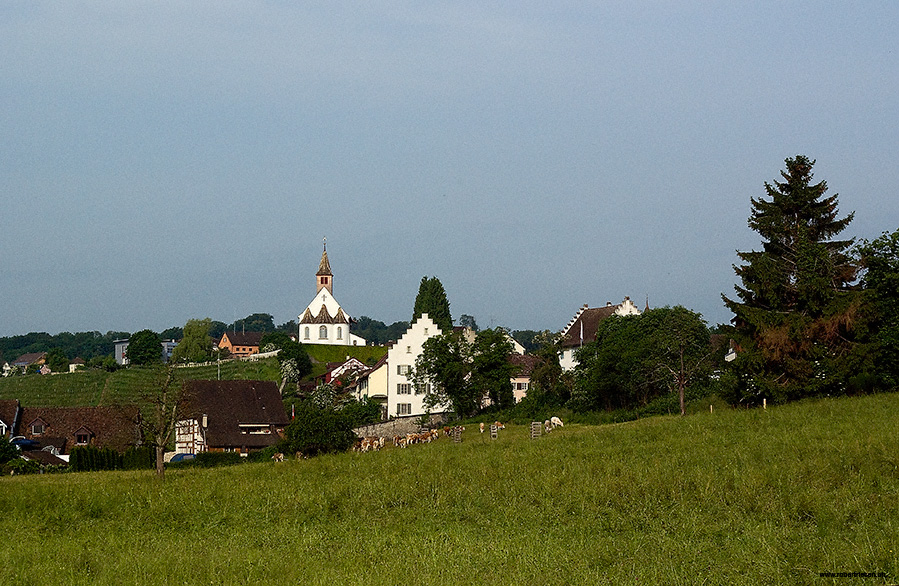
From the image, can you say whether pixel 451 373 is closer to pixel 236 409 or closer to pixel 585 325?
pixel 236 409

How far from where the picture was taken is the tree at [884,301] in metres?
43.8

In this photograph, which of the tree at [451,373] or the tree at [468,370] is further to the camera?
the tree at [451,373]

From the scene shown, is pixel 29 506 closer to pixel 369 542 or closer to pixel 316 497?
pixel 316 497

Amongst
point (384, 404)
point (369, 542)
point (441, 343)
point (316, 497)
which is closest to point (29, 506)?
point (316, 497)

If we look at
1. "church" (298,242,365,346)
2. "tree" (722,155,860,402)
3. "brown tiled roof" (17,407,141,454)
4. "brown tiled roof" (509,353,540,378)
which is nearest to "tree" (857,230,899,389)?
"tree" (722,155,860,402)

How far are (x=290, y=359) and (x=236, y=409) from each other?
4847cm

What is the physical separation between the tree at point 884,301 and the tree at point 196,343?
124 meters

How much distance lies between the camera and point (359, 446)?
50.6 metres

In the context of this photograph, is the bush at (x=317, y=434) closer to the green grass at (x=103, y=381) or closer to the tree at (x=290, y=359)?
the tree at (x=290, y=359)

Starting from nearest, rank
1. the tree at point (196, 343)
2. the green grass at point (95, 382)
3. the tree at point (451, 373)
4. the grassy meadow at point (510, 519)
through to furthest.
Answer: the grassy meadow at point (510, 519) < the tree at point (451, 373) < the green grass at point (95, 382) < the tree at point (196, 343)

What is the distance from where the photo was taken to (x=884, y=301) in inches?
1774

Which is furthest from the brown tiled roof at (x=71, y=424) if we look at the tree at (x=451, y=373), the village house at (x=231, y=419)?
the tree at (x=451, y=373)

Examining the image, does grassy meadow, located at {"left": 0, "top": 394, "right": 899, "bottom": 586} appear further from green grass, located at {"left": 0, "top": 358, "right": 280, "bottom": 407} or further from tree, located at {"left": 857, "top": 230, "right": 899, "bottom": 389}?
green grass, located at {"left": 0, "top": 358, "right": 280, "bottom": 407}

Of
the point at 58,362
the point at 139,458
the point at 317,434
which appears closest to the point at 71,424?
the point at 139,458
